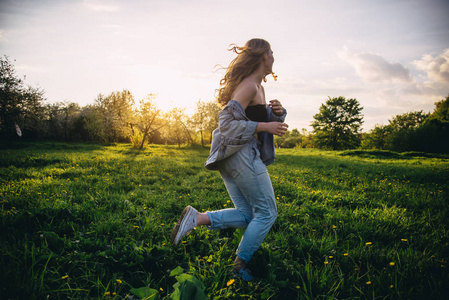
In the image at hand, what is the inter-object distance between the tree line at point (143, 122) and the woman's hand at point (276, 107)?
817 inches

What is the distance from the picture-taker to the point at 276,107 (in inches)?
85.8

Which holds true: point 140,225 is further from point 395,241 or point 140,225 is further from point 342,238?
point 395,241

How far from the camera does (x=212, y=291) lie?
1704 millimetres

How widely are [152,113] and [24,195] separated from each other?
20644 mm

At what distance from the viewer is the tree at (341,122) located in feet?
136

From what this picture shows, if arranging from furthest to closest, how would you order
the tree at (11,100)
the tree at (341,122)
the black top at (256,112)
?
the tree at (341,122) → the tree at (11,100) → the black top at (256,112)

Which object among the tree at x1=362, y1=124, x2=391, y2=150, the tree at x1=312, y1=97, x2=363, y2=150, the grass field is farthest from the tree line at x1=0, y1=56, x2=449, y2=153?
the grass field

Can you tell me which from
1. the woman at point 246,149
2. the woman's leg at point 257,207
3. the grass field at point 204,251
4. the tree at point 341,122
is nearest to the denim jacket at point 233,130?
the woman at point 246,149

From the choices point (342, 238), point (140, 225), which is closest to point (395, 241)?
point (342, 238)

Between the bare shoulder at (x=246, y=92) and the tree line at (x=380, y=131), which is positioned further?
the tree line at (x=380, y=131)

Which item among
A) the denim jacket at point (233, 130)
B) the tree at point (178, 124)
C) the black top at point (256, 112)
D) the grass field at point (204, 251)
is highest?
the tree at point (178, 124)

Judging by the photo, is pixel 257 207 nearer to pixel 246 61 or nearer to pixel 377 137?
pixel 246 61

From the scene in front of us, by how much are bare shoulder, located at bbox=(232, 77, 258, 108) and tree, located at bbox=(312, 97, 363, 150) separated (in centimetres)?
4614

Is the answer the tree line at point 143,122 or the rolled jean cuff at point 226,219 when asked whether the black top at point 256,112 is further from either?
the tree line at point 143,122
